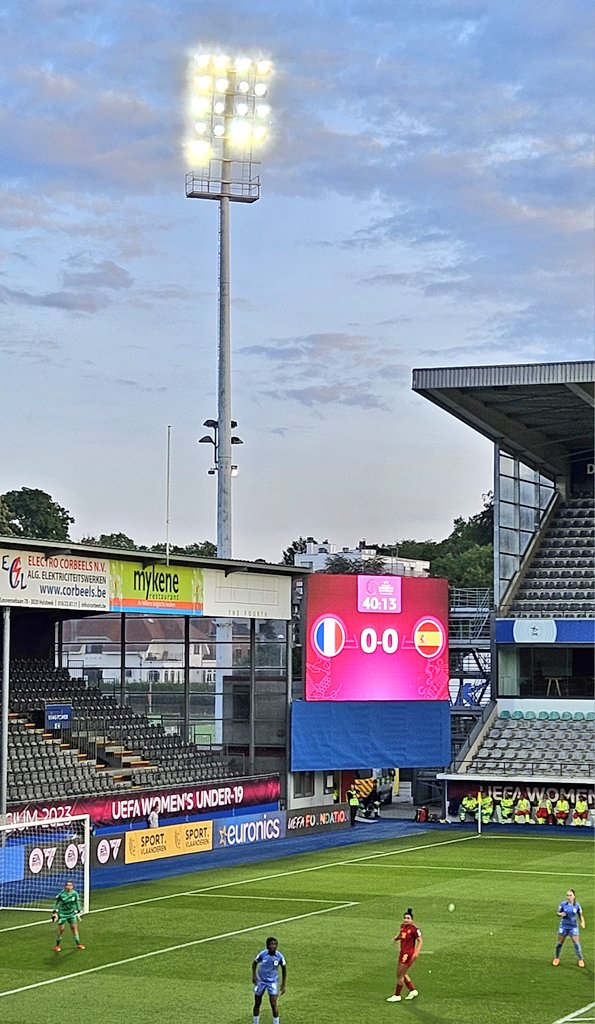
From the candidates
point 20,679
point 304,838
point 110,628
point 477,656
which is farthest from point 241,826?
point 110,628

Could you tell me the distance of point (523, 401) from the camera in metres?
57.8

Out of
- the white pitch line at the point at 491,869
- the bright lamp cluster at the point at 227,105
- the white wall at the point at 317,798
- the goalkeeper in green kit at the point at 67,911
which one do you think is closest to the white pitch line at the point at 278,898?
the white pitch line at the point at 491,869

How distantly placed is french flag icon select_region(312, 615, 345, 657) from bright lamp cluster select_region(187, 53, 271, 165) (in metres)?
19.0

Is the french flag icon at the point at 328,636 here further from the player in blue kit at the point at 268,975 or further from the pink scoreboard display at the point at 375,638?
the player in blue kit at the point at 268,975

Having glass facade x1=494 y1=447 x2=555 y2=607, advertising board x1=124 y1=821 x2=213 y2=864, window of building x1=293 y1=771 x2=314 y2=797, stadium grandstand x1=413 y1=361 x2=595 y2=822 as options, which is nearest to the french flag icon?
window of building x1=293 y1=771 x2=314 y2=797

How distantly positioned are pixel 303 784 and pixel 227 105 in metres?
26.7

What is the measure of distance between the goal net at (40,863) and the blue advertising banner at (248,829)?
23.5ft

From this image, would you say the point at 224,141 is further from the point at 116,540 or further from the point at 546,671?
the point at 116,540

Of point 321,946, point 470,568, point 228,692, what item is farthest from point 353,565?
point 321,946

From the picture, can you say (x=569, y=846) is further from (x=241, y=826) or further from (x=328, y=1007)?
(x=328, y=1007)

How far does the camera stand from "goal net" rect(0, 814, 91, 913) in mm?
34750

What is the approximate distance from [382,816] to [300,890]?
1844 centimetres

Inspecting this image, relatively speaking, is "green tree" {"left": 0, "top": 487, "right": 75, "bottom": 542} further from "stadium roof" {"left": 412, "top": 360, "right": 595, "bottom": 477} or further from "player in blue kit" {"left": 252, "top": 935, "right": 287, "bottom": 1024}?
"player in blue kit" {"left": 252, "top": 935, "right": 287, "bottom": 1024}

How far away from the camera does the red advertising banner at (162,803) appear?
1531 inches
